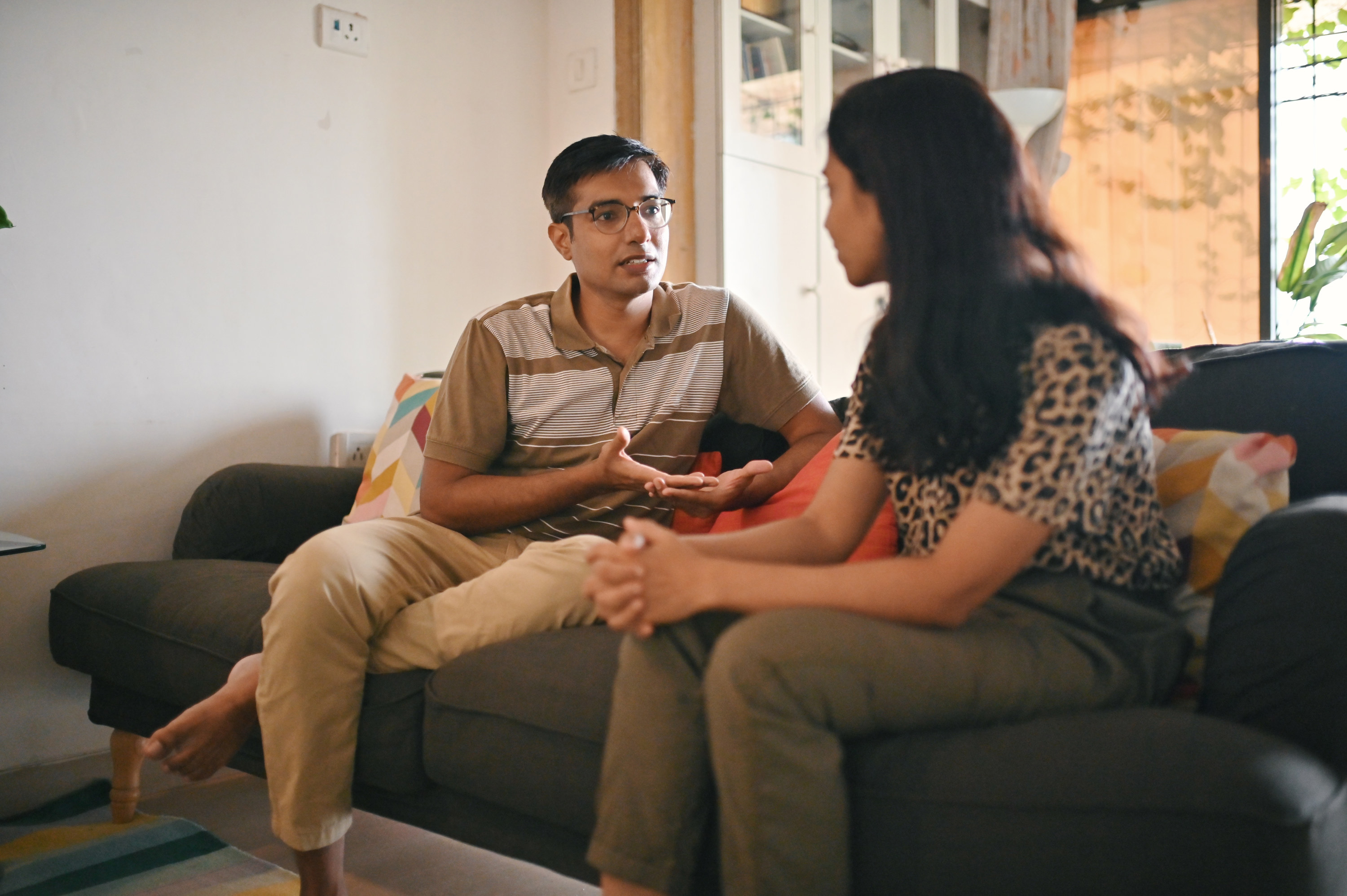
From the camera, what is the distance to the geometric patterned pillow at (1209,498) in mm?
1083

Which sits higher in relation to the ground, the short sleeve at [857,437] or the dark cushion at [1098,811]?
the short sleeve at [857,437]

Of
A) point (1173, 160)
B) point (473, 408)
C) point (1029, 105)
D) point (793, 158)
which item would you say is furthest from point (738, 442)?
point (1173, 160)

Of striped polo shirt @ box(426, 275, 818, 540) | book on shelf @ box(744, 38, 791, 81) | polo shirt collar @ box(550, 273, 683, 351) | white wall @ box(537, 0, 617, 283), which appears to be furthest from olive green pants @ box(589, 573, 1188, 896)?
book on shelf @ box(744, 38, 791, 81)

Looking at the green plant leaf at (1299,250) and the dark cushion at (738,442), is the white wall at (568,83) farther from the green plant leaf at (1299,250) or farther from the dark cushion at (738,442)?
the green plant leaf at (1299,250)

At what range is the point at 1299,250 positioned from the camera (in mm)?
3549

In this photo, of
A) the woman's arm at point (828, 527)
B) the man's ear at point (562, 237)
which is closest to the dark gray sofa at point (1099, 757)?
the woman's arm at point (828, 527)

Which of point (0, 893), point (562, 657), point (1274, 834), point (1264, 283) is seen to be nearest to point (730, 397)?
point (562, 657)

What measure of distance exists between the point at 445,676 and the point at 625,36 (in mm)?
1996

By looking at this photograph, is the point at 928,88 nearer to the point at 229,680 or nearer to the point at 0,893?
the point at 229,680

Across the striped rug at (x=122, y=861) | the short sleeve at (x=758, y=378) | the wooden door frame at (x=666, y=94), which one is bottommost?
the striped rug at (x=122, y=861)

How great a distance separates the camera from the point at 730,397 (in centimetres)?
176

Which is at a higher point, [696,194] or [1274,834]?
[696,194]

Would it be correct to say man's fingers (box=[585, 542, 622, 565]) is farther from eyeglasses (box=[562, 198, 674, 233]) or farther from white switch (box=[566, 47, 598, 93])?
white switch (box=[566, 47, 598, 93])

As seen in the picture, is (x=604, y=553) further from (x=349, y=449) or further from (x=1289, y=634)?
→ (x=349, y=449)
